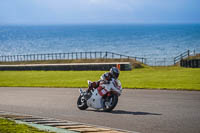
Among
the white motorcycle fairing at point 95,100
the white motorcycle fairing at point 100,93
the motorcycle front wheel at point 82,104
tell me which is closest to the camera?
the white motorcycle fairing at point 100,93

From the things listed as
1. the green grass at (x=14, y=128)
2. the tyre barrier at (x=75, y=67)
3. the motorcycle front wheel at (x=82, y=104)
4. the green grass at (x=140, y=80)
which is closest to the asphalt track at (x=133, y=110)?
the motorcycle front wheel at (x=82, y=104)

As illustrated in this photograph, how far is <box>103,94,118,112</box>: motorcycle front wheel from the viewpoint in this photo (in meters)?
14.1

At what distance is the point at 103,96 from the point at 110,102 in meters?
0.35

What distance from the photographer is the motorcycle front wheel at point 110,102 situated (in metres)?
14.1

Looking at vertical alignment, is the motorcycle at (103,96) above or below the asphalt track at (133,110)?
above

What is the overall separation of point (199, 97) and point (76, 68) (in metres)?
25.7

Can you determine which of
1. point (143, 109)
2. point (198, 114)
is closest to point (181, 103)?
point (143, 109)

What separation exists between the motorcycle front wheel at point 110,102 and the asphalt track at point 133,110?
0.23m

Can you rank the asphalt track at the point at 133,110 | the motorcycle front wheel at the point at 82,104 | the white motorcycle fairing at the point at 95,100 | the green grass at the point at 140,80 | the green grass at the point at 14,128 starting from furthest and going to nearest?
1. the green grass at the point at 140,80
2. the motorcycle front wheel at the point at 82,104
3. the white motorcycle fairing at the point at 95,100
4. the asphalt track at the point at 133,110
5. the green grass at the point at 14,128

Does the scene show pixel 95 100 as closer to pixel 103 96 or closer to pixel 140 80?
pixel 103 96

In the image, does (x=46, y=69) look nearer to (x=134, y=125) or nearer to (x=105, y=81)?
(x=105, y=81)

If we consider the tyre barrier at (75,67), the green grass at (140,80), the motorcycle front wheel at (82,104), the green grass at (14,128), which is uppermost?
the tyre barrier at (75,67)

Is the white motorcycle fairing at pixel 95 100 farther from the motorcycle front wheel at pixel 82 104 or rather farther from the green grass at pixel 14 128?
the green grass at pixel 14 128

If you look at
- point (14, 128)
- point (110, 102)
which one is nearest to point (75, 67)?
point (110, 102)
